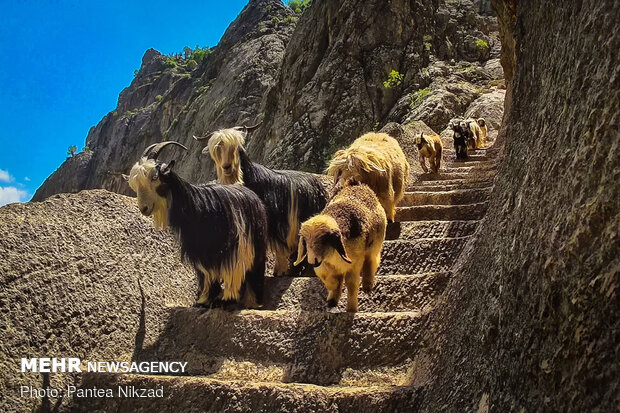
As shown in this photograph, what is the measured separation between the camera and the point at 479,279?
2.23 metres

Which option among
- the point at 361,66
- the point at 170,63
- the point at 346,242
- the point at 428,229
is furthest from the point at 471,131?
the point at 170,63

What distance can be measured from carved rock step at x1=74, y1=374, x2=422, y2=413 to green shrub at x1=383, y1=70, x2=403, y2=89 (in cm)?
1484

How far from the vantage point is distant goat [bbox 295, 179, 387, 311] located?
10.3ft

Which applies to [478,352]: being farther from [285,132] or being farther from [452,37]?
[452,37]

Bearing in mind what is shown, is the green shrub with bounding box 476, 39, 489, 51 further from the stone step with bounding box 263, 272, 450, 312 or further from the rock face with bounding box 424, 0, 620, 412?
the rock face with bounding box 424, 0, 620, 412

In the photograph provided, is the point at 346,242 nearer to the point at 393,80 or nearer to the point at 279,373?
the point at 279,373

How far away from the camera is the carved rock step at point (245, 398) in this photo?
2275mm

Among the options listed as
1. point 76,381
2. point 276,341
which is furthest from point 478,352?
point 76,381

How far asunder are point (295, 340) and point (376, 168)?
1773mm

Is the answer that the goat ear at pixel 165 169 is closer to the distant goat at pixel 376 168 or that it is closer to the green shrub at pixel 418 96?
the distant goat at pixel 376 168

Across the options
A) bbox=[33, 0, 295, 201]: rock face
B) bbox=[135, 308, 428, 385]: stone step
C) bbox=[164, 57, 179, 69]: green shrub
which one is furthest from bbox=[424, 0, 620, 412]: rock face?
bbox=[164, 57, 179, 69]: green shrub

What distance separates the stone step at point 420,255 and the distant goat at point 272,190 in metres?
0.89

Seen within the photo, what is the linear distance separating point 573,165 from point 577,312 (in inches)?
16.5

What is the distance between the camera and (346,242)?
331 centimetres
